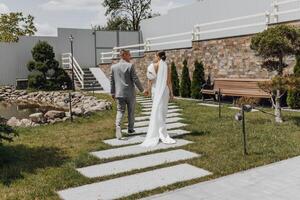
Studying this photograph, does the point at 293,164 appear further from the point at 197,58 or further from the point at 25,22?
the point at 25,22

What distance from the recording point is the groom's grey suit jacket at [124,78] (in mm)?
6707

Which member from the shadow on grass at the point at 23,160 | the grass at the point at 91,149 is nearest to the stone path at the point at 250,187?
the grass at the point at 91,149

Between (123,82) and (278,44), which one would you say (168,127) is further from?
(278,44)

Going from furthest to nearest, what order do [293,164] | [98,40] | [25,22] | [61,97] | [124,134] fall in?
[25,22] < [98,40] < [61,97] < [124,134] < [293,164]

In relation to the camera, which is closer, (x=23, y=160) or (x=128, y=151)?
(x=23, y=160)

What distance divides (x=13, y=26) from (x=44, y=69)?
11.7m

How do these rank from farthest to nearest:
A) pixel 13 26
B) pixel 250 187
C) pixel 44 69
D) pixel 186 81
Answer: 1. pixel 13 26
2. pixel 44 69
3. pixel 186 81
4. pixel 250 187

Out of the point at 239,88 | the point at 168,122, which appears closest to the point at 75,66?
the point at 239,88

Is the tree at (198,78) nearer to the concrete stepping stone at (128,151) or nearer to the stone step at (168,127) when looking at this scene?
the stone step at (168,127)

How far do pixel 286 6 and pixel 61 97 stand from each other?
1042 cm

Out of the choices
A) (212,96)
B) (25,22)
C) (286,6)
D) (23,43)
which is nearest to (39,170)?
(212,96)

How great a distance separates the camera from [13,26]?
29.3 meters

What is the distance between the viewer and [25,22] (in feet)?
98.8

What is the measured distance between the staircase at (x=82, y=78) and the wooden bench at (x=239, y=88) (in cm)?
823
